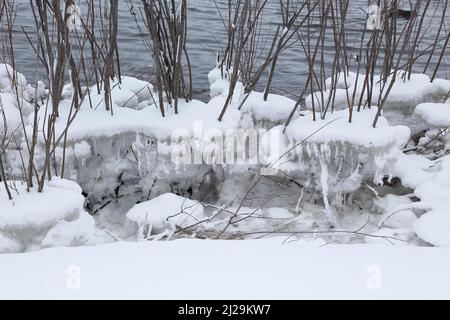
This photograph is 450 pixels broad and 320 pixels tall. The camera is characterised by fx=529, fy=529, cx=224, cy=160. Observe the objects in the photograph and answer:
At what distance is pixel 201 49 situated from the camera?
7.93 m

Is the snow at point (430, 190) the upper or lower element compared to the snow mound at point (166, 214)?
upper

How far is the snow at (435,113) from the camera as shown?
11.6 ft

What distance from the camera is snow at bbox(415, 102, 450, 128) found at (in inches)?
139

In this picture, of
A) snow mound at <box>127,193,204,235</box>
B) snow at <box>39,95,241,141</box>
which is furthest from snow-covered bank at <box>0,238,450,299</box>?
snow at <box>39,95,241,141</box>

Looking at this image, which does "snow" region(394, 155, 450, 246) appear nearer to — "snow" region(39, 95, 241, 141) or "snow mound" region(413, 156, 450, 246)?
"snow mound" region(413, 156, 450, 246)

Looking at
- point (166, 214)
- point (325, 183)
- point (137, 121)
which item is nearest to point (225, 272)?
point (166, 214)

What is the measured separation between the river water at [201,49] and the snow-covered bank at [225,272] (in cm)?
333

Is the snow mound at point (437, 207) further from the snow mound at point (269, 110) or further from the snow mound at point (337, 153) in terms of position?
the snow mound at point (269, 110)

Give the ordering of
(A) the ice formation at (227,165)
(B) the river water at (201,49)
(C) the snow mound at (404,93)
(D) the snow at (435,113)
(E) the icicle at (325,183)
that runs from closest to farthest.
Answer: (A) the ice formation at (227,165) → (E) the icicle at (325,183) → (D) the snow at (435,113) → (C) the snow mound at (404,93) → (B) the river water at (201,49)

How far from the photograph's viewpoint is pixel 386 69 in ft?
10.6

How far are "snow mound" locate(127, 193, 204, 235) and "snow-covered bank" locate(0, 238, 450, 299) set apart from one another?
69 centimetres

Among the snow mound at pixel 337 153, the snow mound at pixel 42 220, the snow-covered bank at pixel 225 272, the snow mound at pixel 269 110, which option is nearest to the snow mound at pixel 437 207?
the snow mound at pixel 337 153

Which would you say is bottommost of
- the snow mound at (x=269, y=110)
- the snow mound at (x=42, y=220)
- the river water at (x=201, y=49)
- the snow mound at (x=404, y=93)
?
the river water at (x=201, y=49)
